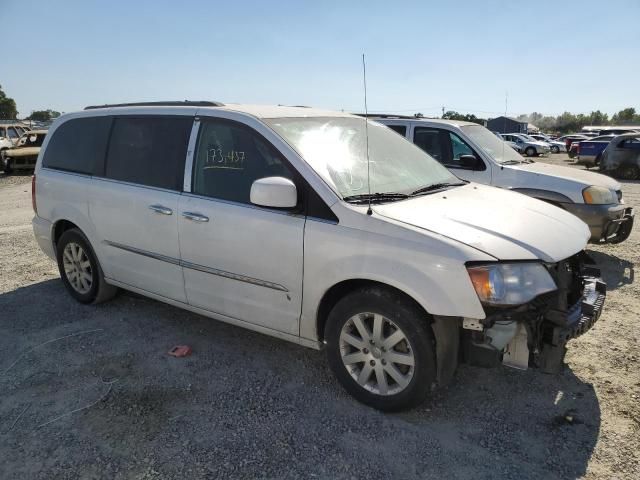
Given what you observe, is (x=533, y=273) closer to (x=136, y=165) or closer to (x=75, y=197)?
(x=136, y=165)

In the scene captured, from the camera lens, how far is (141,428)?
116 inches

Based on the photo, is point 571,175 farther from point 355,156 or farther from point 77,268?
point 77,268

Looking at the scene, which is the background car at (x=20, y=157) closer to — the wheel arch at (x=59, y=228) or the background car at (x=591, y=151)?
the wheel arch at (x=59, y=228)

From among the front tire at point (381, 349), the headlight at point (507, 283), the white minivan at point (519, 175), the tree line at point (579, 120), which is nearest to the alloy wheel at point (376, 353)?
the front tire at point (381, 349)

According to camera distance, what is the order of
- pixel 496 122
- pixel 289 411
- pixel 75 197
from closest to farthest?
1. pixel 289 411
2. pixel 75 197
3. pixel 496 122

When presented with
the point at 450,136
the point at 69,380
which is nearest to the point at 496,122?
the point at 450,136

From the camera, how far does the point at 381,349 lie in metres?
3.00

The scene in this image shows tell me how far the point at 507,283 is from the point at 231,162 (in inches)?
80.1

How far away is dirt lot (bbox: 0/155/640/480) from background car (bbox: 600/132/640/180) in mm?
15016

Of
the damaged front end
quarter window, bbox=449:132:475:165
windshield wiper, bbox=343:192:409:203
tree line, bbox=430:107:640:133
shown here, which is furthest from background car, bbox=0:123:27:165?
tree line, bbox=430:107:640:133

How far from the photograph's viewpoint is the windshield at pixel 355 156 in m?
3.29

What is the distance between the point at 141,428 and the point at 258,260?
1.23 m

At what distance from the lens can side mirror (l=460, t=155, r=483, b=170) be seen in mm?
6547

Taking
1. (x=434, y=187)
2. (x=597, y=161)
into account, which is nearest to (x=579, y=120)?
(x=597, y=161)
